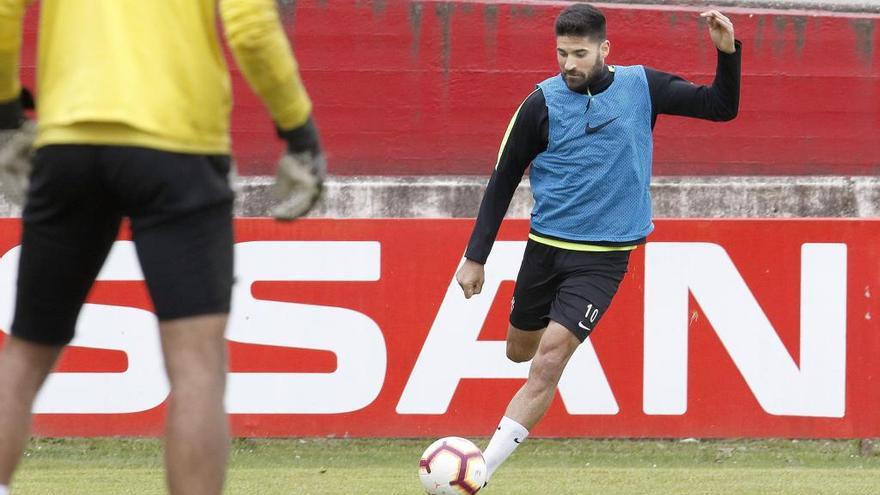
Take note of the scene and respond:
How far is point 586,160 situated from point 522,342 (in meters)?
0.85

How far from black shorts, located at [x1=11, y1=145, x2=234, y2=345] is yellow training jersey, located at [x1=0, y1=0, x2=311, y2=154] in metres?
0.04

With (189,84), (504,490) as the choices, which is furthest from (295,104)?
(504,490)

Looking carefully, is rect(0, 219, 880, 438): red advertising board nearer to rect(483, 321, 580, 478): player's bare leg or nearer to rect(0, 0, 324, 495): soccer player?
rect(483, 321, 580, 478): player's bare leg

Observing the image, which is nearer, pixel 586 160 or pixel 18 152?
pixel 18 152

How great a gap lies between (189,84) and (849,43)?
25.5 ft

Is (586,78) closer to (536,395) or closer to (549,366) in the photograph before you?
(549,366)

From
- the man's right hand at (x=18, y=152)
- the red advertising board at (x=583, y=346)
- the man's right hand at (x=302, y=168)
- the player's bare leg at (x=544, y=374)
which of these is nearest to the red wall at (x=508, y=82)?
the red advertising board at (x=583, y=346)

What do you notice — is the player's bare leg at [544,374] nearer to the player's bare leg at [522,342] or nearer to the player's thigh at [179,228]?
the player's bare leg at [522,342]

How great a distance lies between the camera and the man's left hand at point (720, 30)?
5855 mm

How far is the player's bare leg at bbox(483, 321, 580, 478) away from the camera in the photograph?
5.92 m

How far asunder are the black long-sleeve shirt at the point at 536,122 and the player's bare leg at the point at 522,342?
43 cm

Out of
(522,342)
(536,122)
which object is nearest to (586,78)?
(536,122)

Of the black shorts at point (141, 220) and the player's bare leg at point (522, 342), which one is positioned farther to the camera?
the player's bare leg at point (522, 342)

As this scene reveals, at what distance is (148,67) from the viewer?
3193 millimetres
